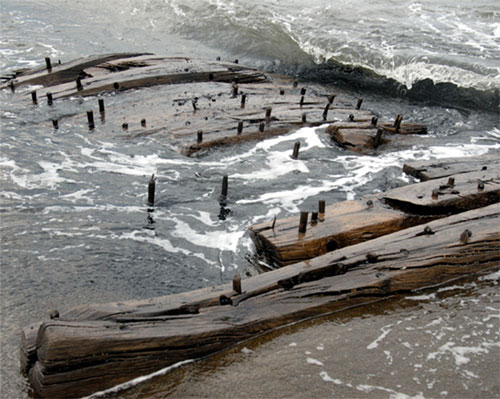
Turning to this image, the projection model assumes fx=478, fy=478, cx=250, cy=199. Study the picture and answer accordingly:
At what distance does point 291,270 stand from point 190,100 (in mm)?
9867

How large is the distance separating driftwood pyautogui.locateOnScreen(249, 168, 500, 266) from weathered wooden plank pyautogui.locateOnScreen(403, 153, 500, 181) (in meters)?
0.62

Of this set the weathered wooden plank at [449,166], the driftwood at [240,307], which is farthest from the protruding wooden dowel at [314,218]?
the weathered wooden plank at [449,166]

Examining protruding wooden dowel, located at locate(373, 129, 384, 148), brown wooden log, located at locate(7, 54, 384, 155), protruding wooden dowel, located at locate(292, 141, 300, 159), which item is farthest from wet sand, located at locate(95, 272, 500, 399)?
brown wooden log, located at locate(7, 54, 384, 155)

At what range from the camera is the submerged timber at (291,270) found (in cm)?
528

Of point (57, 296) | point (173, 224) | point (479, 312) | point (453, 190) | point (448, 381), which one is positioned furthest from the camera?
point (173, 224)

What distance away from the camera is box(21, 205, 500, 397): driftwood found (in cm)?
518

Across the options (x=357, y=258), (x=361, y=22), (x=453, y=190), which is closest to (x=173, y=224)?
(x=357, y=258)

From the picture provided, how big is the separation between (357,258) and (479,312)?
1.85 m

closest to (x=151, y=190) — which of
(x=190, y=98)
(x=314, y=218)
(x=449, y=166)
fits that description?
(x=314, y=218)

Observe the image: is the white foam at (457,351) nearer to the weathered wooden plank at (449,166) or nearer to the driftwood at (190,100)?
the weathered wooden plank at (449,166)

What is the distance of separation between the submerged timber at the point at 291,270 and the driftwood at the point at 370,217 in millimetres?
19

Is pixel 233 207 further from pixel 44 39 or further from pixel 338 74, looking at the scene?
pixel 44 39

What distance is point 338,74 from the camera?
2147 cm

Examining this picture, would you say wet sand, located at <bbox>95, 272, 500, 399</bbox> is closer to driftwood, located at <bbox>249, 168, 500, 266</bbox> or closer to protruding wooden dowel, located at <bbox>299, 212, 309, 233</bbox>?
driftwood, located at <bbox>249, 168, 500, 266</bbox>
